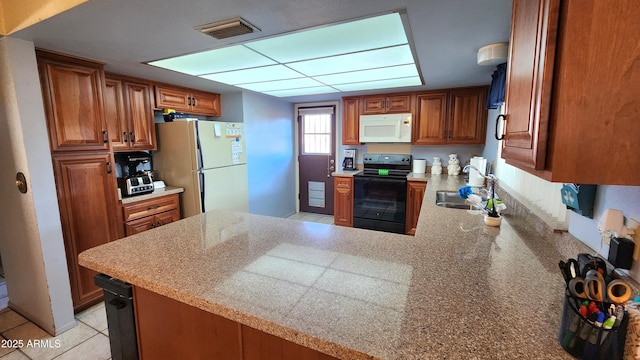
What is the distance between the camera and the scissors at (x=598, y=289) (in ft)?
1.94

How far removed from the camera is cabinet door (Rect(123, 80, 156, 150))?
2.74 meters

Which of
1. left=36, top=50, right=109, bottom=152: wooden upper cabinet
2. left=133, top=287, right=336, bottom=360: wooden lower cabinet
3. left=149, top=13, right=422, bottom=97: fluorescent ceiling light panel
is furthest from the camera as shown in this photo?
left=36, top=50, right=109, bottom=152: wooden upper cabinet

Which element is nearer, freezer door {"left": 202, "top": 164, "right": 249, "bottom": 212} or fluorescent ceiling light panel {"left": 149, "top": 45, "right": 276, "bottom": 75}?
fluorescent ceiling light panel {"left": 149, "top": 45, "right": 276, "bottom": 75}

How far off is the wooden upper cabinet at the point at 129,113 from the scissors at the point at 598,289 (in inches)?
127

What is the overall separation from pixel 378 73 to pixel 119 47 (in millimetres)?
2103

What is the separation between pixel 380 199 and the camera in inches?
143

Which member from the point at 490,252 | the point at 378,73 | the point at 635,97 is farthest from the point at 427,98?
the point at 635,97

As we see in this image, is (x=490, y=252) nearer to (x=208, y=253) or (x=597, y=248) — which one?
(x=597, y=248)

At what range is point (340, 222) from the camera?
398 centimetres

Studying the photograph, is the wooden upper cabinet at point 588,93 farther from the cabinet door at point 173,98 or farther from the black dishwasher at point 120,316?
the cabinet door at point 173,98

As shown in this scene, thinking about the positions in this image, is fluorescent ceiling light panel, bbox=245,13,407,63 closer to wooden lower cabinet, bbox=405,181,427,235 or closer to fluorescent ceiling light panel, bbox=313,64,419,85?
fluorescent ceiling light panel, bbox=313,64,419,85

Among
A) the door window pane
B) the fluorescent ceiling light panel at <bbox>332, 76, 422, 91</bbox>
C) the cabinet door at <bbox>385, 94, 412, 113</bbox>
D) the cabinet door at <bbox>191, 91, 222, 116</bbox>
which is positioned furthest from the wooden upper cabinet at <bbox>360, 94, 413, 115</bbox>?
the cabinet door at <bbox>191, 91, 222, 116</bbox>

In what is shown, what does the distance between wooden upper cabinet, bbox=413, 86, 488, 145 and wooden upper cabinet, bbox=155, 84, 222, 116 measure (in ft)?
8.97

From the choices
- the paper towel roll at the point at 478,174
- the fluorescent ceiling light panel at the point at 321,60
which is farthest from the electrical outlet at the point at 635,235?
the paper towel roll at the point at 478,174
